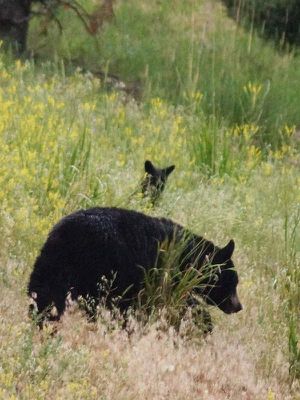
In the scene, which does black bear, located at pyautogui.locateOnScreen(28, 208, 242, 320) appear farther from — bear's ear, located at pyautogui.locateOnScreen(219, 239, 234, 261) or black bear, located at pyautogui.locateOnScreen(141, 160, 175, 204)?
black bear, located at pyautogui.locateOnScreen(141, 160, 175, 204)

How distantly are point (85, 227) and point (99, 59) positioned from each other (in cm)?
1109

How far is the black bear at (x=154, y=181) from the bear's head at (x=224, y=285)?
4.64ft

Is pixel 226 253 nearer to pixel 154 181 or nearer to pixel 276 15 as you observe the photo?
pixel 154 181

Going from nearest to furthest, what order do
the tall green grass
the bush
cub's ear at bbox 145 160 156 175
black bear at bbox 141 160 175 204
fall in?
1. black bear at bbox 141 160 175 204
2. cub's ear at bbox 145 160 156 175
3. the tall green grass
4. the bush

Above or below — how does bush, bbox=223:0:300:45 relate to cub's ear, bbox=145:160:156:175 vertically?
below

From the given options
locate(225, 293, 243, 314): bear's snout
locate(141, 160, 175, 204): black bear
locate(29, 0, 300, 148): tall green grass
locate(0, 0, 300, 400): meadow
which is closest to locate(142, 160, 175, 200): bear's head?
locate(141, 160, 175, 204): black bear

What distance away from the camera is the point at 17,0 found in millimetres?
14672

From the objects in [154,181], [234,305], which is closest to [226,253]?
[234,305]

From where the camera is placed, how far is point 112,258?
239 inches

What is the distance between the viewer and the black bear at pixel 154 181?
839 centimetres

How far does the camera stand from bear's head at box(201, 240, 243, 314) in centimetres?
673

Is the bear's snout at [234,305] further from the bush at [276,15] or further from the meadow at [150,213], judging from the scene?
the bush at [276,15]

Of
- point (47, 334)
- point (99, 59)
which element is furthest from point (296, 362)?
point (99, 59)

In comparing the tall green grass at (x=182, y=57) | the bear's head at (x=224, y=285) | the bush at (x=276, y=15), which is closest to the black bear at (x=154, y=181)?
the bear's head at (x=224, y=285)
